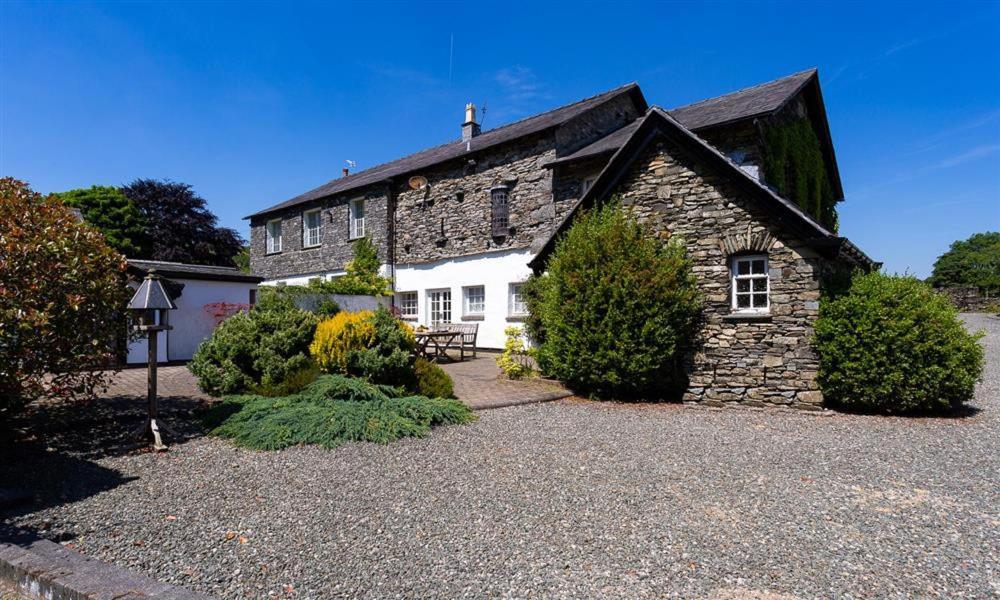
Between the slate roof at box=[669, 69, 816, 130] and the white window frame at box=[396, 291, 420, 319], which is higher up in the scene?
the slate roof at box=[669, 69, 816, 130]

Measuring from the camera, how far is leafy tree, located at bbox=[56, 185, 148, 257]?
32.9m

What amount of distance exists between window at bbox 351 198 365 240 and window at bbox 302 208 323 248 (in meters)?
2.54

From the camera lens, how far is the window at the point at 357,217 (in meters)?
22.6

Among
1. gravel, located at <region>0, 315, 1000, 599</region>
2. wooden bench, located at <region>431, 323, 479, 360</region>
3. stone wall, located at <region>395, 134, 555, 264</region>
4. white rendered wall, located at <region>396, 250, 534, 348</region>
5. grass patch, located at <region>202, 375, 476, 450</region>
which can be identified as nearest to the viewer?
gravel, located at <region>0, 315, 1000, 599</region>

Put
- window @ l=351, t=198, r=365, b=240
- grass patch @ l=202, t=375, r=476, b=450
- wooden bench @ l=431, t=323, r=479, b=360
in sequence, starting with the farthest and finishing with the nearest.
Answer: window @ l=351, t=198, r=365, b=240 < wooden bench @ l=431, t=323, r=479, b=360 < grass patch @ l=202, t=375, r=476, b=450

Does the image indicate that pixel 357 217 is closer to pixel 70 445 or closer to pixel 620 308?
pixel 620 308

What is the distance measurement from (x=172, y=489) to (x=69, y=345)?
86.5 inches

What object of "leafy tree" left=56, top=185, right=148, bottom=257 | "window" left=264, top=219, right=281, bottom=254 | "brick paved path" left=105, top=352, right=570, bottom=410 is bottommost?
"brick paved path" left=105, top=352, right=570, bottom=410

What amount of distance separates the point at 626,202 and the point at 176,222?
34596mm

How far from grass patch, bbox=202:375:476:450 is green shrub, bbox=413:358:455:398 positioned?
0.42 m

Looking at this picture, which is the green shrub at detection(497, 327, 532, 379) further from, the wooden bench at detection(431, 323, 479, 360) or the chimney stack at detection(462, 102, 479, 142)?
the chimney stack at detection(462, 102, 479, 142)

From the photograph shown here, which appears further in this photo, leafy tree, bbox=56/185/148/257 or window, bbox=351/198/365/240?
leafy tree, bbox=56/185/148/257

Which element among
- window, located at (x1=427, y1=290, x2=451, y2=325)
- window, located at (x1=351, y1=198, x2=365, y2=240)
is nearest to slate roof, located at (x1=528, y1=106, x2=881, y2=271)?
window, located at (x1=427, y1=290, x2=451, y2=325)

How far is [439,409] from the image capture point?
25.1 ft
